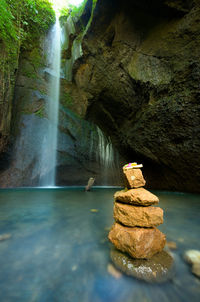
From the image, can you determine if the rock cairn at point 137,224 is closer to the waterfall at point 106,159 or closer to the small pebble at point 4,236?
the small pebble at point 4,236

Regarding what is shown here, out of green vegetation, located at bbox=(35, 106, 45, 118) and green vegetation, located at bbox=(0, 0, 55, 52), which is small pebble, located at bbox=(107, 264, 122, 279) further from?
green vegetation, located at bbox=(35, 106, 45, 118)

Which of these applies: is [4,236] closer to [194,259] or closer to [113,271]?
[113,271]

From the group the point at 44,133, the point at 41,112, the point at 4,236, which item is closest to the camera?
the point at 4,236

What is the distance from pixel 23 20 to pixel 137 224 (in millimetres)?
15067

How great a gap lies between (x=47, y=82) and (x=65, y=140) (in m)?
5.32

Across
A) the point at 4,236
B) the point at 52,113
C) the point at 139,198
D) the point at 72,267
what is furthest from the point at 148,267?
the point at 52,113

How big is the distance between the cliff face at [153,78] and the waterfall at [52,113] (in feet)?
10.7

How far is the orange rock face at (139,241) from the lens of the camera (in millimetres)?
1673

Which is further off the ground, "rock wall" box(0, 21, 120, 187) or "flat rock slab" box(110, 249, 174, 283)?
"rock wall" box(0, 21, 120, 187)

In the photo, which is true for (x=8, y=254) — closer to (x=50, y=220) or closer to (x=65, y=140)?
(x=50, y=220)

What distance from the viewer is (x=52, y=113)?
11.9 m

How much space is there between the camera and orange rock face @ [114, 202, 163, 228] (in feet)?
6.03

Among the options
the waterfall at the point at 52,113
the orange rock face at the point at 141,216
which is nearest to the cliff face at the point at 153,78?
the waterfall at the point at 52,113

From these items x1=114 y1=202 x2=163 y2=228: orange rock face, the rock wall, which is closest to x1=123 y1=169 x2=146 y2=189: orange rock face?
x1=114 y1=202 x2=163 y2=228: orange rock face
